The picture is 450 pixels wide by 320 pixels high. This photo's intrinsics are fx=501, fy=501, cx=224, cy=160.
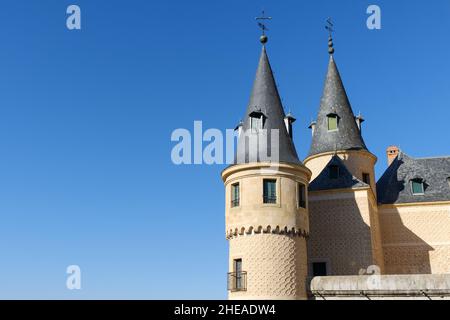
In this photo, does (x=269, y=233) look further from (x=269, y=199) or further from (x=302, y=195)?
(x=302, y=195)

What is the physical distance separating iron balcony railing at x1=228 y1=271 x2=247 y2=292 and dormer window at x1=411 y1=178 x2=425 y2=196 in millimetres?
14521

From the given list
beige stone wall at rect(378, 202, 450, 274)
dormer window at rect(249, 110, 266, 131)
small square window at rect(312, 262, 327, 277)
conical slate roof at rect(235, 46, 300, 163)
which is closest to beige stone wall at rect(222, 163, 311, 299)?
conical slate roof at rect(235, 46, 300, 163)

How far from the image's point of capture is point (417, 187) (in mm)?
30922

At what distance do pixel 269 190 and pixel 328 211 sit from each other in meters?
6.28

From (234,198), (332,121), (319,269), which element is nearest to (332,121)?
(332,121)

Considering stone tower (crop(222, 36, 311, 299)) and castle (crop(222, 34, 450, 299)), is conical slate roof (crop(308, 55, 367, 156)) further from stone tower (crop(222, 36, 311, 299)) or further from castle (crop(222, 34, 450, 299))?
stone tower (crop(222, 36, 311, 299))

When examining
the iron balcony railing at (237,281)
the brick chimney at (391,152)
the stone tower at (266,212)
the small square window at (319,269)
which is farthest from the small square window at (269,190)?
the brick chimney at (391,152)

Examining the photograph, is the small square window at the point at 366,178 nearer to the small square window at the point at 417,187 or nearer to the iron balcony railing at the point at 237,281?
the small square window at the point at 417,187

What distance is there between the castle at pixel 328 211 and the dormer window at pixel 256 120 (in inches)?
2.1

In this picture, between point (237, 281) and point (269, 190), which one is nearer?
point (237, 281)

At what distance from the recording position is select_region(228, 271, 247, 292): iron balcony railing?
21.4 metres

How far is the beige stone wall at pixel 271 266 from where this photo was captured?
2105 centimetres
